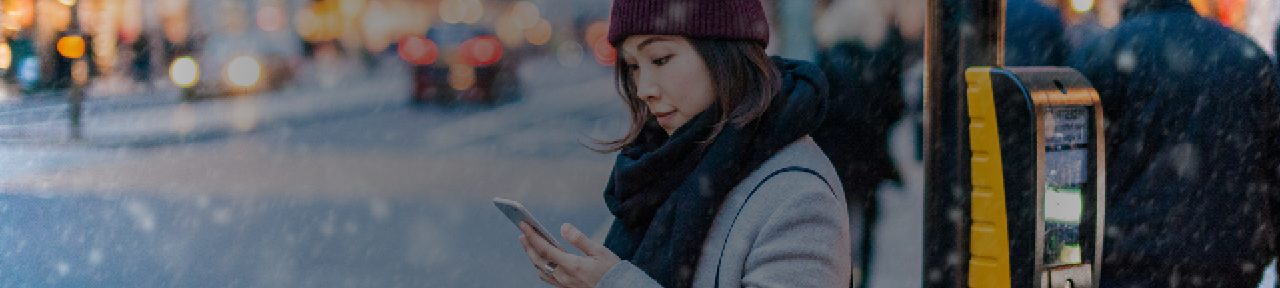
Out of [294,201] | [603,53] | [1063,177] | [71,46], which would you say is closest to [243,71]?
[71,46]

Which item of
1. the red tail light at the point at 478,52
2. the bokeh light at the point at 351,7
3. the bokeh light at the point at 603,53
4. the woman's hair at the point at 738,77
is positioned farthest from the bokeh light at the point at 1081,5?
the bokeh light at the point at 603,53

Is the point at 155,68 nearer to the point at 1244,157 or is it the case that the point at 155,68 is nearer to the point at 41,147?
the point at 41,147

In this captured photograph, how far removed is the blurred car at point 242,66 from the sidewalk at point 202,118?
1.59ft

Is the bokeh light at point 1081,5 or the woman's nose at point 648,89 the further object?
the bokeh light at point 1081,5

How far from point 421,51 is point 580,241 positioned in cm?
1857

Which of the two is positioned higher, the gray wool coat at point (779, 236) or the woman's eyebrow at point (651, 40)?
the woman's eyebrow at point (651, 40)

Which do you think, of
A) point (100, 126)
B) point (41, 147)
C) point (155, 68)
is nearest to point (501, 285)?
point (41, 147)

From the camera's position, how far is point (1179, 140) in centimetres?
246

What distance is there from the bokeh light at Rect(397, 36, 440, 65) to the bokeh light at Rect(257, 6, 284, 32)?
87.5 ft

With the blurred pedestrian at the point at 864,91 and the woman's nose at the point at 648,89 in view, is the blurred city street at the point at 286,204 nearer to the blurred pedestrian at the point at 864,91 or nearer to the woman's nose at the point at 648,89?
the woman's nose at the point at 648,89

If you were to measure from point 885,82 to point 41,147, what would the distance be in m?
11.3

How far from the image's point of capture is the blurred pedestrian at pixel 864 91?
9.50 ft

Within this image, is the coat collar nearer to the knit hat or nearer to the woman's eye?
the knit hat

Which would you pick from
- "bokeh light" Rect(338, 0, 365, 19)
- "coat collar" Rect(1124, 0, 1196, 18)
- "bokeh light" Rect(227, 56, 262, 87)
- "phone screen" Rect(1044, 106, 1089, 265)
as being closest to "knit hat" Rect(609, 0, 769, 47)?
"phone screen" Rect(1044, 106, 1089, 265)
